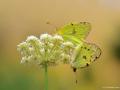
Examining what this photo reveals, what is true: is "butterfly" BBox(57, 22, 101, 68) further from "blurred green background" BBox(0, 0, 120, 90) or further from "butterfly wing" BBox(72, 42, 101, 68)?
"blurred green background" BBox(0, 0, 120, 90)

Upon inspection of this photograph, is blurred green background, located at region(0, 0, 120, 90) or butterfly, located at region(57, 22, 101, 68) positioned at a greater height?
blurred green background, located at region(0, 0, 120, 90)

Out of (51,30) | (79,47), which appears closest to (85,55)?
(79,47)

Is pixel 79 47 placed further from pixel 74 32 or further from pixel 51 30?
pixel 51 30

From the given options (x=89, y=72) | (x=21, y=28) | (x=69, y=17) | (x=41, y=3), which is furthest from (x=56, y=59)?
(x=41, y=3)

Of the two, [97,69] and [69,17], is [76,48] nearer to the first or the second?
[97,69]

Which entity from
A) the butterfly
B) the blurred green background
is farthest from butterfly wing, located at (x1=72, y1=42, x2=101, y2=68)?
the blurred green background

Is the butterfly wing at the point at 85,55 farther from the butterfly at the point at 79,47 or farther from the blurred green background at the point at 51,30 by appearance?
the blurred green background at the point at 51,30

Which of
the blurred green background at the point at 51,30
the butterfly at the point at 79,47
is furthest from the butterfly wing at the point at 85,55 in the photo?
the blurred green background at the point at 51,30
